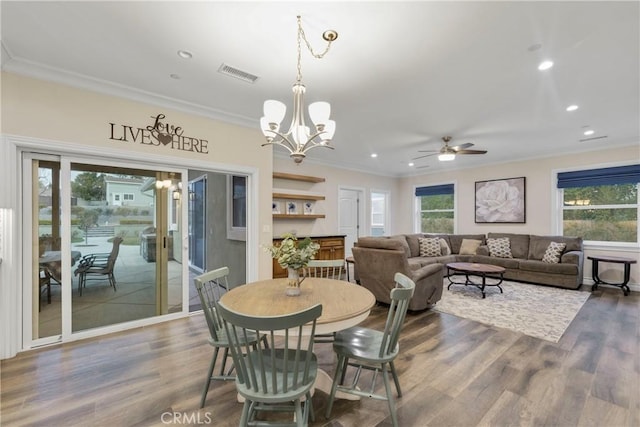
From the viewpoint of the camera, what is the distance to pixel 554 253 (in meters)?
5.35

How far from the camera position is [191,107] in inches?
138

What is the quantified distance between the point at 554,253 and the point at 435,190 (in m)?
3.14

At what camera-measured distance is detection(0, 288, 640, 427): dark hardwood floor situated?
1853 mm

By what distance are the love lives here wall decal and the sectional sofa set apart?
8.98 ft

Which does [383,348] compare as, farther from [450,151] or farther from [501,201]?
[501,201]

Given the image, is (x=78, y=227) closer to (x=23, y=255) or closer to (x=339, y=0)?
(x=23, y=255)

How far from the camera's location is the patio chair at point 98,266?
10.2 feet

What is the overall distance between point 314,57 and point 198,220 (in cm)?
514

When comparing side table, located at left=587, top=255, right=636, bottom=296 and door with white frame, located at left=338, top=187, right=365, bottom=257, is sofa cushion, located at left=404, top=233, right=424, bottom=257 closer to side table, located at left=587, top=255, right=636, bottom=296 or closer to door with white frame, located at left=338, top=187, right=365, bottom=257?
door with white frame, located at left=338, top=187, right=365, bottom=257

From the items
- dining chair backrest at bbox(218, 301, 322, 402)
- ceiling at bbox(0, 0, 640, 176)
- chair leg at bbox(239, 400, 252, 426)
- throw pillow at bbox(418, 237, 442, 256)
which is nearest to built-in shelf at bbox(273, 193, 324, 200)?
ceiling at bbox(0, 0, 640, 176)

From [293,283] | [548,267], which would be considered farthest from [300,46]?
[548,267]

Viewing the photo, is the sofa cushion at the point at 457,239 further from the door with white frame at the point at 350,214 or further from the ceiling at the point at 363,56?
the ceiling at the point at 363,56

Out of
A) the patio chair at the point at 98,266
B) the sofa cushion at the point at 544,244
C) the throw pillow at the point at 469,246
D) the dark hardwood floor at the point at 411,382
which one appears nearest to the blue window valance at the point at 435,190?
Result: the throw pillow at the point at 469,246

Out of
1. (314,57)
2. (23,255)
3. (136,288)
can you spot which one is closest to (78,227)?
(23,255)
